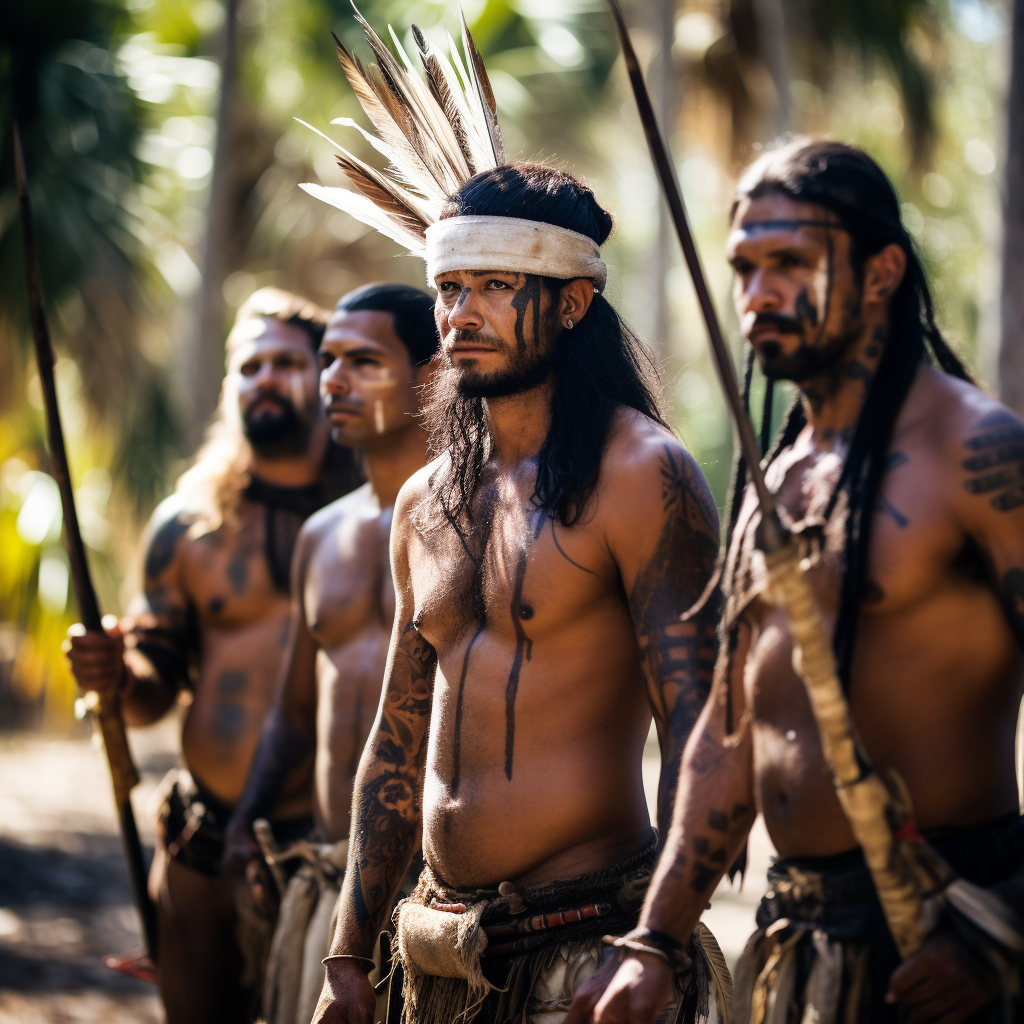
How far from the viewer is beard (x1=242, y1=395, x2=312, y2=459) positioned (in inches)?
175

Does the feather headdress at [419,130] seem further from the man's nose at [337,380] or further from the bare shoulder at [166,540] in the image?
the bare shoulder at [166,540]

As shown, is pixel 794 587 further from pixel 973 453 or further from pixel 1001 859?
pixel 1001 859

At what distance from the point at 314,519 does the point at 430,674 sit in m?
1.27

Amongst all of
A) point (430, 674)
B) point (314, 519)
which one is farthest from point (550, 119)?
point (430, 674)

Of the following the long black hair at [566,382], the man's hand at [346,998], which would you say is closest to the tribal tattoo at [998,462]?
the long black hair at [566,382]

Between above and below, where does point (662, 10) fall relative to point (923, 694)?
above

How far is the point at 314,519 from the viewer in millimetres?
3955

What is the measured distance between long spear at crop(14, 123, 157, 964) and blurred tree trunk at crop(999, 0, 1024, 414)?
564 centimetres

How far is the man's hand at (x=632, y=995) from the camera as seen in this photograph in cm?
198

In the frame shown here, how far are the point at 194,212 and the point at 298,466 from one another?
38.0 feet

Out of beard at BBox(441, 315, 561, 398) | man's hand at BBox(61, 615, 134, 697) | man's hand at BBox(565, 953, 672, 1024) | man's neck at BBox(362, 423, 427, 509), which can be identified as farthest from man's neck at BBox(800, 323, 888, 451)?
man's hand at BBox(61, 615, 134, 697)

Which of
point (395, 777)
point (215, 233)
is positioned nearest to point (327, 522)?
point (395, 777)

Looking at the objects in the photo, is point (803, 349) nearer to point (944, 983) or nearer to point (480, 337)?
point (480, 337)

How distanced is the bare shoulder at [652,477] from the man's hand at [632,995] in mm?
858
